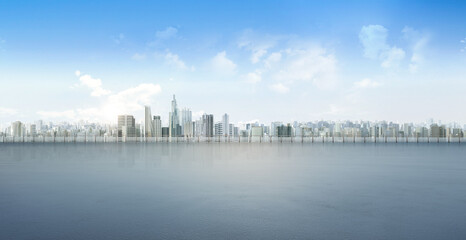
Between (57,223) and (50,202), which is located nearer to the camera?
(57,223)

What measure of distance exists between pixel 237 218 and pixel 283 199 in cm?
288

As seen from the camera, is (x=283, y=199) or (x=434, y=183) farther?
(x=434, y=183)

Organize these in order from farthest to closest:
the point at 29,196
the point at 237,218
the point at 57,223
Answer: the point at 29,196
the point at 237,218
the point at 57,223

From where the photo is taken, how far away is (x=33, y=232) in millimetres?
7215

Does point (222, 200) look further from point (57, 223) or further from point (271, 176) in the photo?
point (271, 176)

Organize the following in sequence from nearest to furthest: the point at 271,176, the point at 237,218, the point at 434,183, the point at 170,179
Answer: the point at 237,218 < the point at 434,183 < the point at 170,179 < the point at 271,176

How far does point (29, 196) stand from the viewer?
1131cm

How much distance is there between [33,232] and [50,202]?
341 cm

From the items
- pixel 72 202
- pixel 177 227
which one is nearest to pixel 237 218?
pixel 177 227

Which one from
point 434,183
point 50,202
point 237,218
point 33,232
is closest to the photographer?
point 33,232

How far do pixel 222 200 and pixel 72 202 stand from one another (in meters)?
4.53

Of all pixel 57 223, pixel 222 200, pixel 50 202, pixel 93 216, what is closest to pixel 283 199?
pixel 222 200

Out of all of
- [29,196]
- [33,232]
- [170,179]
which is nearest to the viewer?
[33,232]

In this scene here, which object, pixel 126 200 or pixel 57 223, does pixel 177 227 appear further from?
pixel 126 200
